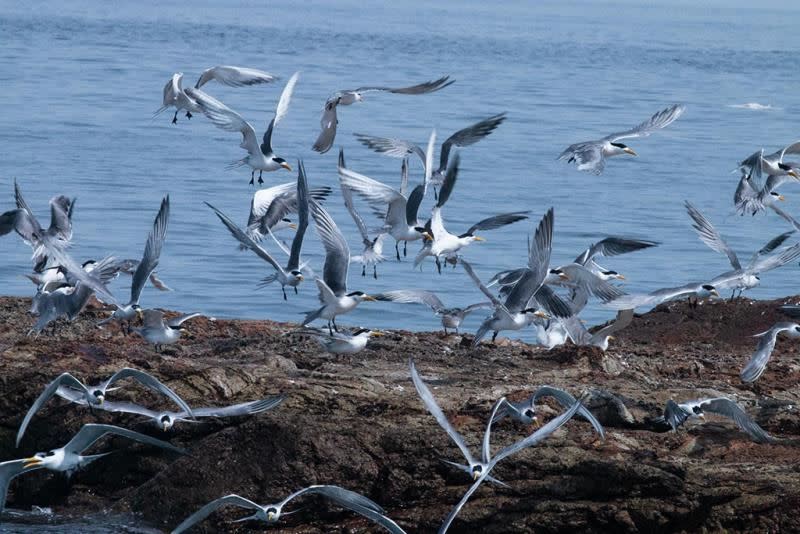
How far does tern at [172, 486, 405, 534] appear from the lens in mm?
10039

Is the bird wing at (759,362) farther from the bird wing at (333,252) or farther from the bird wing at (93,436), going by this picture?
the bird wing at (93,436)

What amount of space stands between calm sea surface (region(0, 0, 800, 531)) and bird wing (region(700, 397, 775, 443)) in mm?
9949

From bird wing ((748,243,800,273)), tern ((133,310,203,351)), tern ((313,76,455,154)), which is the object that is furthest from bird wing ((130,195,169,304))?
bird wing ((748,243,800,273))

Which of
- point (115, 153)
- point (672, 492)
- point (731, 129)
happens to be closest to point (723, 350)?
point (672, 492)

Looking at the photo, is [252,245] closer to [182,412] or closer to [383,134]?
[182,412]

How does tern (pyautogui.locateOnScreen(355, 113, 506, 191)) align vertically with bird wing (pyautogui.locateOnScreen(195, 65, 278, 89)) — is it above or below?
below

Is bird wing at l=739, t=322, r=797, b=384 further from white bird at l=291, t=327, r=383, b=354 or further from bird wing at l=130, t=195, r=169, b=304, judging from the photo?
bird wing at l=130, t=195, r=169, b=304

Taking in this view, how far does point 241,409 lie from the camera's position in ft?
36.9

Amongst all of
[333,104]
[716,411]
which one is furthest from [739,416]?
[333,104]

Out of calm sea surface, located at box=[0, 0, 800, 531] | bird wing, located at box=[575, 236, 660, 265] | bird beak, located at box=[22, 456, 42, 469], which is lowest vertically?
calm sea surface, located at box=[0, 0, 800, 531]

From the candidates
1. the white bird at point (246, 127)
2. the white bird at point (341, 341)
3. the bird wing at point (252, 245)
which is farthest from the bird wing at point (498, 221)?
the white bird at point (341, 341)

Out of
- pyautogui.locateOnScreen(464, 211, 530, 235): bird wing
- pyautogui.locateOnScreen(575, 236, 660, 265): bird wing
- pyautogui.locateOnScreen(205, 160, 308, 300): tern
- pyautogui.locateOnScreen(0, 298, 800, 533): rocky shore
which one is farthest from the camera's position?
pyautogui.locateOnScreen(575, 236, 660, 265): bird wing

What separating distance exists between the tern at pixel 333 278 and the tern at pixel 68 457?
3225 millimetres

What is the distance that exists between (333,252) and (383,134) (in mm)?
22000
